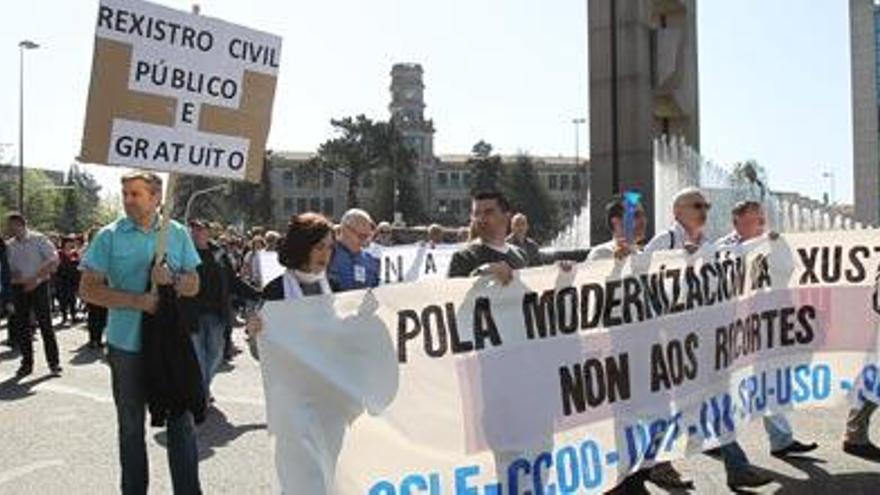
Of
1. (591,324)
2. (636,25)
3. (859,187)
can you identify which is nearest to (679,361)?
(591,324)

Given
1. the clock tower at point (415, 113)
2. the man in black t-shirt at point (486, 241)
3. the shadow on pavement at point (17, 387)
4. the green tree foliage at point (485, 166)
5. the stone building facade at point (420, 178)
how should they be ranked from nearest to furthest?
the man in black t-shirt at point (486, 241)
the shadow on pavement at point (17, 387)
the green tree foliage at point (485, 166)
the stone building facade at point (420, 178)
the clock tower at point (415, 113)

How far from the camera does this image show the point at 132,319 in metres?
5.99

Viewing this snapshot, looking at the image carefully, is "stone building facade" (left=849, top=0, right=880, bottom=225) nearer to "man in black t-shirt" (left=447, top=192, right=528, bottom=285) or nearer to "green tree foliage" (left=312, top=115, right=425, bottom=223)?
"green tree foliage" (left=312, top=115, right=425, bottom=223)

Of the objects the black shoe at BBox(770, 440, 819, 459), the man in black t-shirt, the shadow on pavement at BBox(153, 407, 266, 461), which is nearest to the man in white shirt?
the shadow on pavement at BBox(153, 407, 266, 461)

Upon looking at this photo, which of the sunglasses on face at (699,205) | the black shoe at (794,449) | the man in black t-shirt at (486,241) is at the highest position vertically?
the sunglasses on face at (699,205)

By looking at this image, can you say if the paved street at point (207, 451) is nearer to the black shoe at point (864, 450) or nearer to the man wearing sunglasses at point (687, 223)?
the black shoe at point (864, 450)

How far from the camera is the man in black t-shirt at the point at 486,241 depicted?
6164 millimetres

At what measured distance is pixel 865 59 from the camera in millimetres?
80812

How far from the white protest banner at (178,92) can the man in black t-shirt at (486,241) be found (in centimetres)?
111

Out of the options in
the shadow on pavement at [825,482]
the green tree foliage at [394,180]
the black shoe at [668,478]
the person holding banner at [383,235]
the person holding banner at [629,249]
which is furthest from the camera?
the green tree foliage at [394,180]

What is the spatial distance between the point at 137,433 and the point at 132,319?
569mm

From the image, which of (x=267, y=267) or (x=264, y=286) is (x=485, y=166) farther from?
(x=264, y=286)

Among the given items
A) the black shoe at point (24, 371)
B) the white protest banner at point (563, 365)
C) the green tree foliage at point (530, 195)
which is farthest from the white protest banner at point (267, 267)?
the green tree foliage at point (530, 195)

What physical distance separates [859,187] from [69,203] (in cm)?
8426
